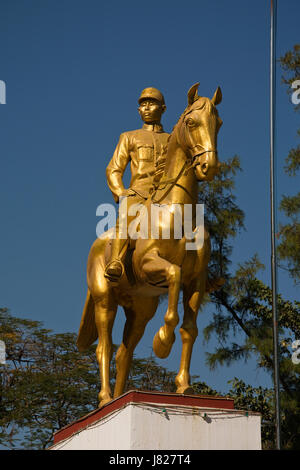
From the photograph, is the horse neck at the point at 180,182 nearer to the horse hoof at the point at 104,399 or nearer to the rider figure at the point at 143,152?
the rider figure at the point at 143,152

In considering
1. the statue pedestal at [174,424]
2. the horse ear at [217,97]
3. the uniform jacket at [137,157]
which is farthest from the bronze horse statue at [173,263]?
the uniform jacket at [137,157]

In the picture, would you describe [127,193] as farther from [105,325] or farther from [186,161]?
[105,325]

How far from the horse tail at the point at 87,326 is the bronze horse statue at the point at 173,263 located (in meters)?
0.34

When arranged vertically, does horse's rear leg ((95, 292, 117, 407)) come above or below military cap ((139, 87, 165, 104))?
below

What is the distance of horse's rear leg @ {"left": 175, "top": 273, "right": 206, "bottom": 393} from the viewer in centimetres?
1037

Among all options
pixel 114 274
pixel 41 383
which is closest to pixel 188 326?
pixel 114 274

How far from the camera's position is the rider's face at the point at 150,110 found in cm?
1241

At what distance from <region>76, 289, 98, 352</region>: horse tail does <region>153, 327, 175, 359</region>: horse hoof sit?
7.65 ft

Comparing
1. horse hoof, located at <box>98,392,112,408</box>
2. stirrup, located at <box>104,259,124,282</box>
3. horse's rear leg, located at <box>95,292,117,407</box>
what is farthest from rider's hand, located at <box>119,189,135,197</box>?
horse hoof, located at <box>98,392,112,408</box>

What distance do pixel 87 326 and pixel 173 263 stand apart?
2.43 metres

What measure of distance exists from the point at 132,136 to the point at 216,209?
732 centimetres

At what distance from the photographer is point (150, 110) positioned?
12406 mm

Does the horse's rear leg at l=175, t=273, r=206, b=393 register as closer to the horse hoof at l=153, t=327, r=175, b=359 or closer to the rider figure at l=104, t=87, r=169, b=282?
the horse hoof at l=153, t=327, r=175, b=359
